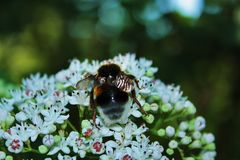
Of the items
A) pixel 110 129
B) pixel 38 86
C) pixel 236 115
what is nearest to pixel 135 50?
pixel 236 115

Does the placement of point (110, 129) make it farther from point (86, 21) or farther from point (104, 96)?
point (86, 21)

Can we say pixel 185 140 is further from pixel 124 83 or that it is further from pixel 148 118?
pixel 124 83

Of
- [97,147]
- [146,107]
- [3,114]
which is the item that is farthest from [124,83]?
[3,114]

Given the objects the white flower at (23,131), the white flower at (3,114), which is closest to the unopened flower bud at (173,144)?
the white flower at (23,131)

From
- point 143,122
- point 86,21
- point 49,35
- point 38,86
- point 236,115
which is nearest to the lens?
point 143,122

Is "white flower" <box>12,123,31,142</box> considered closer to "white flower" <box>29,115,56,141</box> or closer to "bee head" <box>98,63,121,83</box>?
"white flower" <box>29,115,56,141</box>
